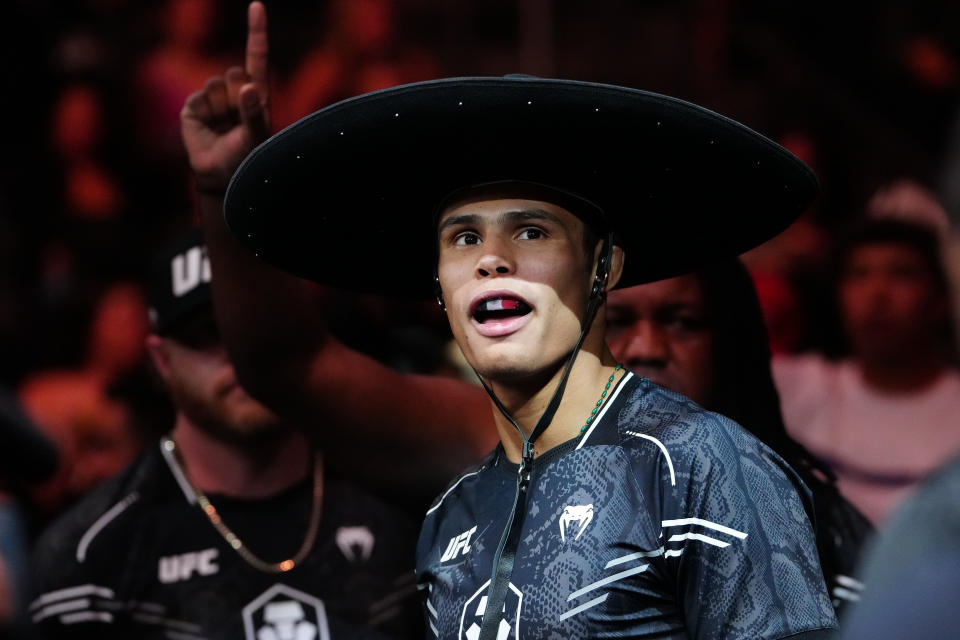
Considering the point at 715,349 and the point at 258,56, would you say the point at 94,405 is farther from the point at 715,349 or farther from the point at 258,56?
the point at 715,349

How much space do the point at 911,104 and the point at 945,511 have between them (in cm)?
700

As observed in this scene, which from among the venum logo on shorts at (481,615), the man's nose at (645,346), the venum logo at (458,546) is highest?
the man's nose at (645,346)

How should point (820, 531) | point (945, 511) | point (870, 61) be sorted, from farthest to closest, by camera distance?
point (870, 61), point (820, 531), point (945, 511)

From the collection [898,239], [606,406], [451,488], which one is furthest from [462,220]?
[898,239]

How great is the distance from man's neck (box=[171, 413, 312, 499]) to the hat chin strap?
5.41ft

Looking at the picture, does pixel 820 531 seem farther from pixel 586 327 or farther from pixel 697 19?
pixel 697 19

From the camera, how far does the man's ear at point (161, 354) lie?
444 centimetres

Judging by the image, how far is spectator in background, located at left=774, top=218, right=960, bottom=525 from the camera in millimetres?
5168

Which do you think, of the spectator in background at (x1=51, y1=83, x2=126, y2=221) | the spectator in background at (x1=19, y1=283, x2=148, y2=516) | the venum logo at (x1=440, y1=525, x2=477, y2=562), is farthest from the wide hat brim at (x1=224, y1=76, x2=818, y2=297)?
the spectator in background at (x1=51, y1=83, x2=126, y2=221)

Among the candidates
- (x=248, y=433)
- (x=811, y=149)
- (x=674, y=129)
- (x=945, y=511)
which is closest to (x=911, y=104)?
(x=811, y=149)

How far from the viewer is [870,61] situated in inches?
327

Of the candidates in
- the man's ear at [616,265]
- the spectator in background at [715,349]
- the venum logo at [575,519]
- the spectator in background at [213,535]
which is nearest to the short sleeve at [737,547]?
the venum logo at [575,519]

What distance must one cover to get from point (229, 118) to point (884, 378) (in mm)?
2947

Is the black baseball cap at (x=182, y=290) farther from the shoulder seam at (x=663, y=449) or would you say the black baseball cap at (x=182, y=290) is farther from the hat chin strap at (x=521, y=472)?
the shoulder seam at (x=663, y=449)
